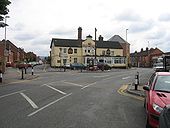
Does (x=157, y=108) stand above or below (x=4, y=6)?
below

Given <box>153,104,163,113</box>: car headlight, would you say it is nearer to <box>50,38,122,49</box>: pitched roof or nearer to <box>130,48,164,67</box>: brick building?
<box>50,38,122,49</box>: pitched roof

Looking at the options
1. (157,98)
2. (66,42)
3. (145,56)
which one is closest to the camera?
(157,98)

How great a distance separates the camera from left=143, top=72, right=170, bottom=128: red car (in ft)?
24.3

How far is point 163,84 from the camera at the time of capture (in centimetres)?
959

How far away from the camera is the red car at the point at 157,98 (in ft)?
24.3

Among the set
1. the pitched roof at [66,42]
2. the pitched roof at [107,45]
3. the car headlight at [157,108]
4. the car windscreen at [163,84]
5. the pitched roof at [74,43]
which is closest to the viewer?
the car headlight at [157,108]

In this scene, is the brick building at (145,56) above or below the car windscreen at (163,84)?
above

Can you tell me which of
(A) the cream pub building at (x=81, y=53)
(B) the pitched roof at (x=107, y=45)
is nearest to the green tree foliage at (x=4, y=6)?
(A) the cream pub building at (x=81, y=53)

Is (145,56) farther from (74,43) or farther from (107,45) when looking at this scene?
(74,43)

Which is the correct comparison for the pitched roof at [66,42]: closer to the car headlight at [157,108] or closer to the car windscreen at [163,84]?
the car windscreen at [163,84]

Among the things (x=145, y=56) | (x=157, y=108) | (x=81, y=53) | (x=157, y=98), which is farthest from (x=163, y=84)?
(x=145, y=56)

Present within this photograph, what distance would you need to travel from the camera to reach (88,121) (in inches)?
360

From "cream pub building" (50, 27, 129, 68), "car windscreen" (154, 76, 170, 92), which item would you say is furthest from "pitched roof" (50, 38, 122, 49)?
"car windscreen" (154, 76, 170, 92)

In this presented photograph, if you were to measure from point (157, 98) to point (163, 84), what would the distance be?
1656mm
